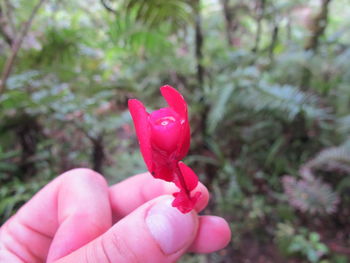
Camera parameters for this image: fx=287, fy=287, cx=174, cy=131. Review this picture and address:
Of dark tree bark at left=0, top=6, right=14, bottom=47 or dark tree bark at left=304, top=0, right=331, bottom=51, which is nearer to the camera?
dark tree bark at left=0, top=6, right=14, bottom=47

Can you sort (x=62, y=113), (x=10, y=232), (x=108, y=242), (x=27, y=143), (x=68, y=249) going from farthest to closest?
(x=27, y=143), (x=62, y=113), (x=10, y=232), (x=68, y=249), (x=108, y=242)

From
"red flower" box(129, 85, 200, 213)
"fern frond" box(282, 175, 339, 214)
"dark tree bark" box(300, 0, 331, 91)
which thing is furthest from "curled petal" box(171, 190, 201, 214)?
"dark tree bark" box(300, 0, 331, 91)

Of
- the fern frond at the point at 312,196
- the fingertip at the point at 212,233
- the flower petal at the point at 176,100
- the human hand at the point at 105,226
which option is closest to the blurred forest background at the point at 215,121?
the fern frond at the point at 312,196

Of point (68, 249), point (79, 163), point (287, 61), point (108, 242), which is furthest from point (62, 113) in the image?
point (287, 61)

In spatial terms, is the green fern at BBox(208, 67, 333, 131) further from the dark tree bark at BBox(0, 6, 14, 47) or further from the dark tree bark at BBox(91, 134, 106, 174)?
the dark tree bark at BBox(0, 6, 14, 47)

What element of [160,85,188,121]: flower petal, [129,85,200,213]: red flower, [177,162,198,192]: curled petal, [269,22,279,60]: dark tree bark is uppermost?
[269,22,279,60]: dark tree bark

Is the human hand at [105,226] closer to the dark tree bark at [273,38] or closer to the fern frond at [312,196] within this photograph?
the fern frond at [312,196]

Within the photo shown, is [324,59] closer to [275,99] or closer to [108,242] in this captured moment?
[275,99]
